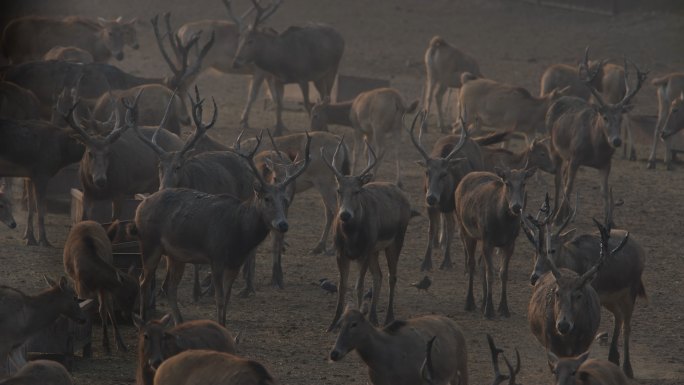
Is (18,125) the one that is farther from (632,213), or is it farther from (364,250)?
(632,213)

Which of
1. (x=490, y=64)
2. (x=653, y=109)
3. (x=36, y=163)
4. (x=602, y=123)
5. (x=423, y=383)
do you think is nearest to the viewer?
(x=423, y=383)

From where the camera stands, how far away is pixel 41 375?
9.45 metres

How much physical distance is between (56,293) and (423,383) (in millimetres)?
3225

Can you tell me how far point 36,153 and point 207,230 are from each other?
4.35m

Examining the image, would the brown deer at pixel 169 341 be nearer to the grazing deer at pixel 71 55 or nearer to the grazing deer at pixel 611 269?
the grazing deer at pixel 611 269

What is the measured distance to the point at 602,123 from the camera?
19156 millimetres

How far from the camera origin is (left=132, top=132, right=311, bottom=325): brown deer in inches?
504

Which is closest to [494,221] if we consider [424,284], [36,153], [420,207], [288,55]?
[424,284]

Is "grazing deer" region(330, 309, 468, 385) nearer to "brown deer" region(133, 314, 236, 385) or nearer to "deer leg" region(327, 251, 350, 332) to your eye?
"brown deer" region(133, 314, 236, 385)

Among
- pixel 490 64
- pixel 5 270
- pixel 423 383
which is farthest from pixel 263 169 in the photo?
pixel 490 64

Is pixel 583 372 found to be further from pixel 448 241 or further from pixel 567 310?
pixel 448 241

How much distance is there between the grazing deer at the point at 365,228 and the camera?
13.5 meters

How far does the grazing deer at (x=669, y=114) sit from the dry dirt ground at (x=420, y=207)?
31 cm

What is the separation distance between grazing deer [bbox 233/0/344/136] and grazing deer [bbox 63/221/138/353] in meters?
11.8
